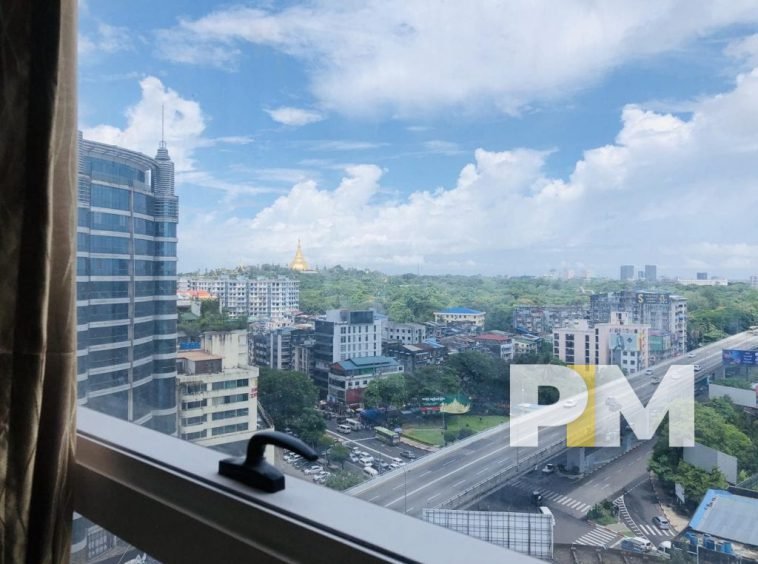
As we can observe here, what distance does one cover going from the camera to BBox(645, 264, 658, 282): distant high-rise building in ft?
1.99

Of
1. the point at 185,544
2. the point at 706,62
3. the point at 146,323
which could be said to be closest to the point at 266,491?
the point at 185,544

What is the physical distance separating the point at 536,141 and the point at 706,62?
20 cm

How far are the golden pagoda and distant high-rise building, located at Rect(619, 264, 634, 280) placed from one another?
0.55m

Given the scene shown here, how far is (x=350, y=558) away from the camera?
0.61 metres

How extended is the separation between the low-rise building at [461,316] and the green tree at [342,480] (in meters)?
0.27

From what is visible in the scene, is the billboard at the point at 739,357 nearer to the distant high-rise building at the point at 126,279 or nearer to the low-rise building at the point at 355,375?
the low-rise building at the point at 355,375

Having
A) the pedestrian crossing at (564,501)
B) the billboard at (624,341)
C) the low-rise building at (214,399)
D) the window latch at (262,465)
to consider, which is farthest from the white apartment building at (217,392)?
the billboard at (624,341)

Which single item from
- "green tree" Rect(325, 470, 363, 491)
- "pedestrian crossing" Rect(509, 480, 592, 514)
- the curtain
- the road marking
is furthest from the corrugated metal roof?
the curtain

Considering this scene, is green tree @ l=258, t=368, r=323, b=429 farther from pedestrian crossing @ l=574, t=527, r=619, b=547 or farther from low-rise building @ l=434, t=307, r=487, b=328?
pedestrian crossing @ l=574, t=527, r=619, b=547

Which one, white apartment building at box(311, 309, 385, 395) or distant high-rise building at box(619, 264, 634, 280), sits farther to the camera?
white apartment building at box(311, 309, 385, 395)

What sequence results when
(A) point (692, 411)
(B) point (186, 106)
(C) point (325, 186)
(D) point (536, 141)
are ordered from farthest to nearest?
(B) point (186, 106), (C) point (325, 186), (D) point (536, 141), (A) point (692, 411)

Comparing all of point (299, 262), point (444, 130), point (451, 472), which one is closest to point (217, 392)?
point (299, 262)

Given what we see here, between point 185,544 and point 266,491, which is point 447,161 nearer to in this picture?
point 266,491

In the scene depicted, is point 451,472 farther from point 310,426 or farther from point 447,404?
point 310,426
